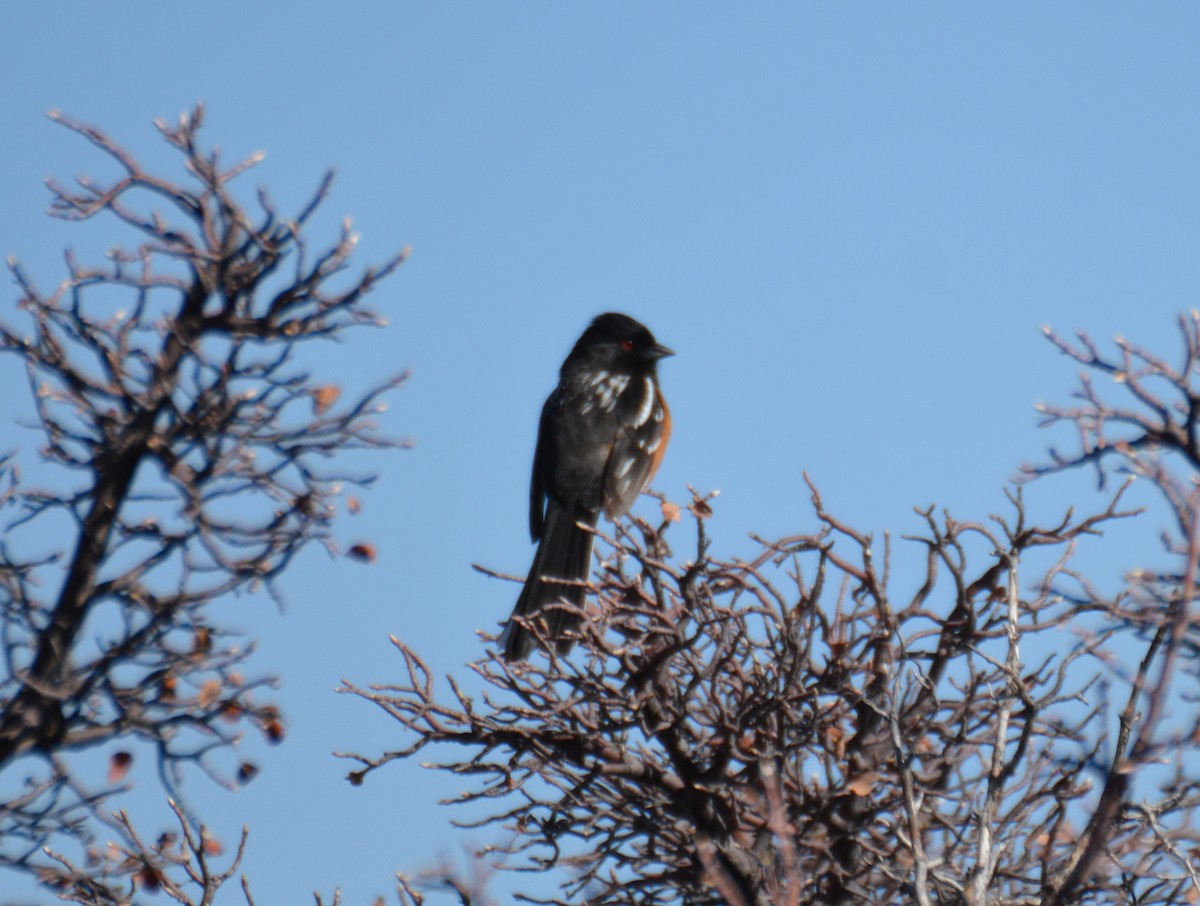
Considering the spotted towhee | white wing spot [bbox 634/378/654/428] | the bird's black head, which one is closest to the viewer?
the spotted towhee

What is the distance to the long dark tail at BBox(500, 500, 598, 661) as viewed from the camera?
16.3 feet

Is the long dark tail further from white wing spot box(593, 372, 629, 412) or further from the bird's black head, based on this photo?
the bird's black head

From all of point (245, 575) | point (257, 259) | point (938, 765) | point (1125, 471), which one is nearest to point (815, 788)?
point (938, 765)

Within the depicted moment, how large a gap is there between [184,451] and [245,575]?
0.28 m

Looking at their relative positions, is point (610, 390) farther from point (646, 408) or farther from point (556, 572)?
point (556, 572)

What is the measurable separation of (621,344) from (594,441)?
955 mm

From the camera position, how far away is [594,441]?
6.87 m

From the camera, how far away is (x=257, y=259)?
2891mm

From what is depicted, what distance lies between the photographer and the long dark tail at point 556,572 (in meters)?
4.96

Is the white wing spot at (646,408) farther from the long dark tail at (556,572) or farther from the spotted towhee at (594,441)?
the long dark tail at (556,572)

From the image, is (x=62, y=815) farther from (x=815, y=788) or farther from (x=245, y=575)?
(x=815, y=788)

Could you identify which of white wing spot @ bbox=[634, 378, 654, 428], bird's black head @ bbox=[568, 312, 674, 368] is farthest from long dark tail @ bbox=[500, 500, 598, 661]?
bird's black head @ bbox=[568, 312, 674, 368]

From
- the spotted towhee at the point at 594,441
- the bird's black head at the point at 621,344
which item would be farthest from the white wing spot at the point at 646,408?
the bird's black head at the point at 621,344

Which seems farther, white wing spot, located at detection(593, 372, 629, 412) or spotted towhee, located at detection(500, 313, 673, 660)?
white wing spot, located at detection(593, 372, 629, 412)
